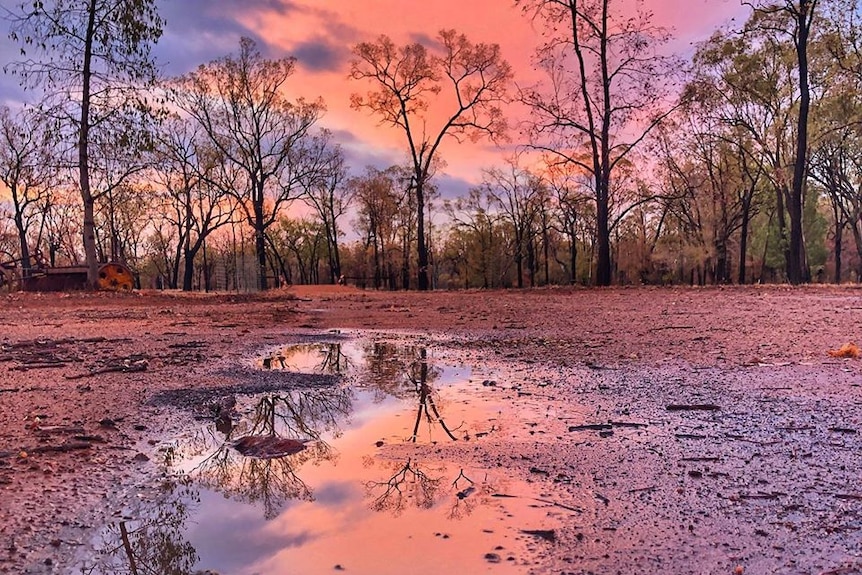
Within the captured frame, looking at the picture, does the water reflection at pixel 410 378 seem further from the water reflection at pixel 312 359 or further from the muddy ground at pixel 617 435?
the muddy ground at pixel 617 435

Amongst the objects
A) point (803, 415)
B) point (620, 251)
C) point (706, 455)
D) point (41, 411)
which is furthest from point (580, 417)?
point (620, 251)

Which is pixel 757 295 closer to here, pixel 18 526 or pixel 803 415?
pixel 803 415

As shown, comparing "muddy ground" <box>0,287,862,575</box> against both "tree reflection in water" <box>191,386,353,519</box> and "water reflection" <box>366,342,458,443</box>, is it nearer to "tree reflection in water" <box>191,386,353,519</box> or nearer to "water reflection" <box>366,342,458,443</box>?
"tree reflection in water" <box>191,386,353,519</box>

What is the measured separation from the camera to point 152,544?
7.83 ft

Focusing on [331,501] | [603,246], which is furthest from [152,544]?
[603,246]

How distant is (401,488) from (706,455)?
5.38 feet

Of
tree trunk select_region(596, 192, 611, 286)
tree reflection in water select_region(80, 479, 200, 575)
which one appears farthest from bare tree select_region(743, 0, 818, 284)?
tree reflection in water select_region(80, 479, 200, 575)

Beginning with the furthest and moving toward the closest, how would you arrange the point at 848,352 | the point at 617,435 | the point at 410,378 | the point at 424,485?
the point at 410,378, the point at 848,352, the point at 617,435, the point at 424,485

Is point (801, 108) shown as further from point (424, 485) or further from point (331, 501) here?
point (331, 501)

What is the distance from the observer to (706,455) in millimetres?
3113

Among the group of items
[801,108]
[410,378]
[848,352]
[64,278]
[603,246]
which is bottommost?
[410,378]

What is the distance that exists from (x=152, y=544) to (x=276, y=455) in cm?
108

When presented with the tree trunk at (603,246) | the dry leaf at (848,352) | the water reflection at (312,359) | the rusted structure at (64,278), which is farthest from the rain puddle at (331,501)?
the rusted structure at (64,278)

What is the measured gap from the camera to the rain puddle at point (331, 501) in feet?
7.34
